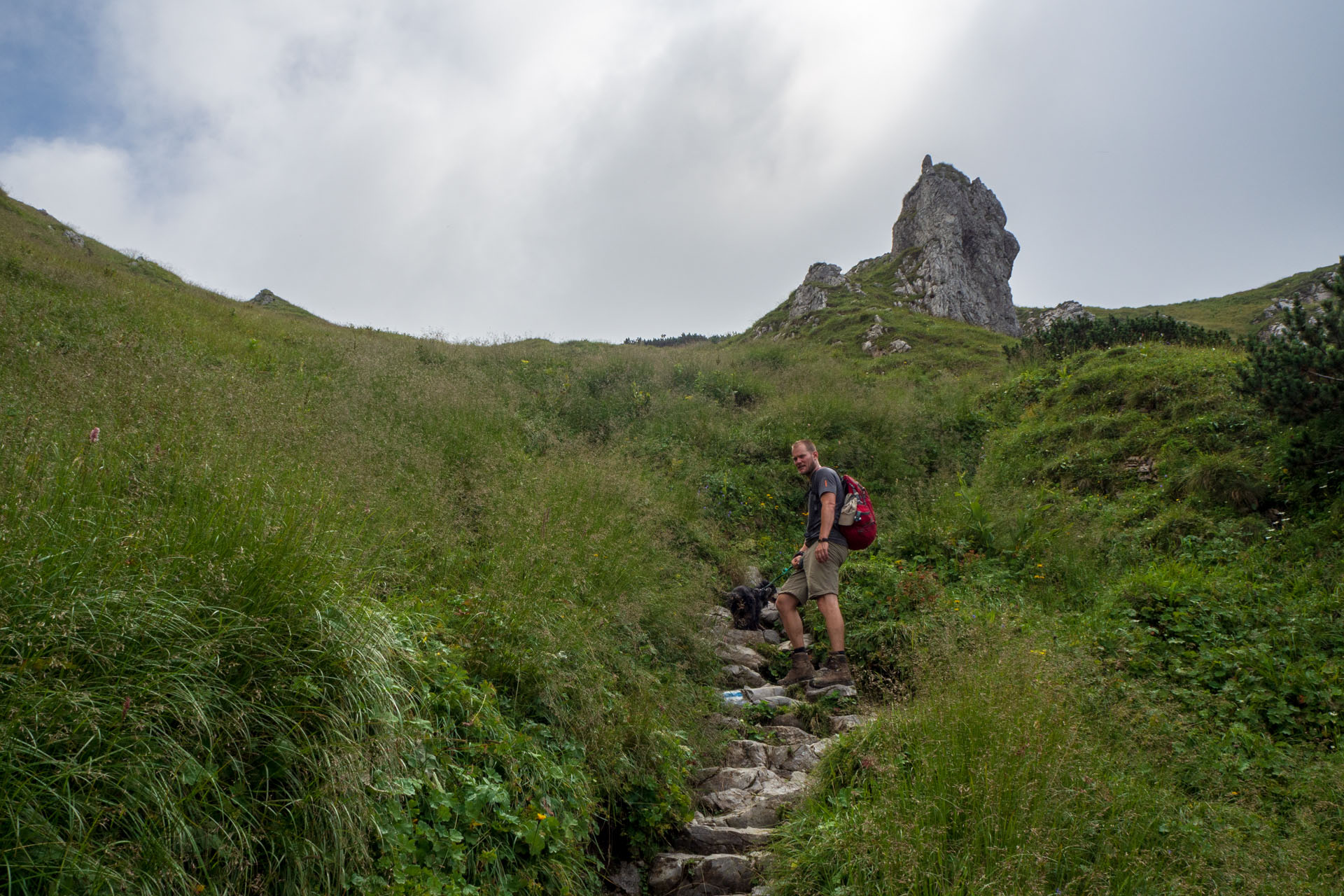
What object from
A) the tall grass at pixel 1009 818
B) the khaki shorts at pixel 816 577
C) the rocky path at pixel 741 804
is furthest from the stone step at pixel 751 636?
the tall grass at pixel 1009 818

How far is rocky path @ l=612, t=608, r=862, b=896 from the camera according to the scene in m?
3.36

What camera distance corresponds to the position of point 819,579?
6.17m

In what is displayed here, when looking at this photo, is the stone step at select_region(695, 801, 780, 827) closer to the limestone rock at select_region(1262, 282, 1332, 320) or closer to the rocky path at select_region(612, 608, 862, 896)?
the rocky path at select_region(612, 608, 862, 896)

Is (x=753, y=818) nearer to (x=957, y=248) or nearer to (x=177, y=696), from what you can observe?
(x=177, y=696)

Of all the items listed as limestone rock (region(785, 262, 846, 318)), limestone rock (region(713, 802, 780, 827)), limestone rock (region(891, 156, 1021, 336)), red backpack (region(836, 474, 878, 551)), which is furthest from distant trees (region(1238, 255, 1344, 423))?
limestone rock (region(891, 156, 1021, 336))

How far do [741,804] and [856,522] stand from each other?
3022 mm

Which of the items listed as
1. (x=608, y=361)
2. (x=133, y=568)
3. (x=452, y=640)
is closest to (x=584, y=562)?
(x=452, y=640)

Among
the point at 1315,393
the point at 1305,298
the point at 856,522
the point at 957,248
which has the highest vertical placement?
the point at 957,248

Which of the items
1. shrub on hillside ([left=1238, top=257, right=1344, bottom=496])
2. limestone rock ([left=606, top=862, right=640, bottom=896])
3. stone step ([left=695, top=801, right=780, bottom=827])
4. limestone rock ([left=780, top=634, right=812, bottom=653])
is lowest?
limestone rock ([left=606, top=862, right=640, bottom=896])

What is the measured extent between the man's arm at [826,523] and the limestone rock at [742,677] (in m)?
1.22

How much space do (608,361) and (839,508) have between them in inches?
A: 371

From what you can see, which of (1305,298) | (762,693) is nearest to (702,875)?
(762,693)

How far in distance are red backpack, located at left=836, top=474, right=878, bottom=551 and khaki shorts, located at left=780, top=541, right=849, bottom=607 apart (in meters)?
0.13

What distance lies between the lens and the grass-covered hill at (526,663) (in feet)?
7.07
